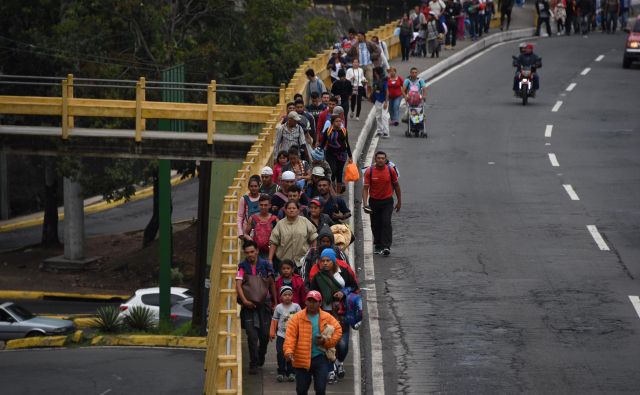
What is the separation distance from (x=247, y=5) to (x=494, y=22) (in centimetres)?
2126

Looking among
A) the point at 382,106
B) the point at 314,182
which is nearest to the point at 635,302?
the point at 314,182

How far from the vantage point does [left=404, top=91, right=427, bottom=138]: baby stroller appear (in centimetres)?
3006

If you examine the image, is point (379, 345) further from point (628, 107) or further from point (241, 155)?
point (628, 107)

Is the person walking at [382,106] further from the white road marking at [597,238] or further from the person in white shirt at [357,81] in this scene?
the white road marking at [597,238]

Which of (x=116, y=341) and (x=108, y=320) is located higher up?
(x=108, y=320)

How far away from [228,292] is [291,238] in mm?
2850

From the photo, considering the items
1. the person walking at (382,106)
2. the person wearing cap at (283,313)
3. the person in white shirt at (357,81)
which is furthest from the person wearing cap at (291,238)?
the person walking at (382,106)

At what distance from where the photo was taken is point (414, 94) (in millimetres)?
29969

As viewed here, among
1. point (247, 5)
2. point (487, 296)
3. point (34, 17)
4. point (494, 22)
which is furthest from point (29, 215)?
point (487, 296)

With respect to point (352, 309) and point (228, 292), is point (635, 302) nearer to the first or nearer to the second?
point (352, 309)

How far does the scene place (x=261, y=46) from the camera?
4250 centimetres

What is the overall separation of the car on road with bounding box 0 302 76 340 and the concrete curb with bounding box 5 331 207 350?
2.30 ft

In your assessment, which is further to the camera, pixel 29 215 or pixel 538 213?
pixel 29 215

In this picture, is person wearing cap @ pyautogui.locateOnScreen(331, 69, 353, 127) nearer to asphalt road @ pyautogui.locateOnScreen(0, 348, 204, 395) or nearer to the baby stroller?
the baby stroller
